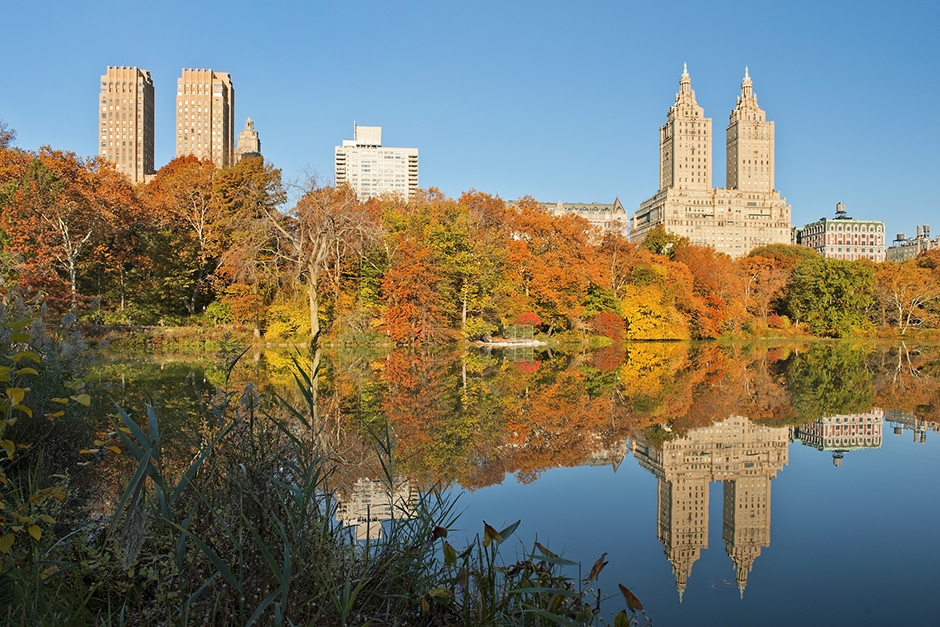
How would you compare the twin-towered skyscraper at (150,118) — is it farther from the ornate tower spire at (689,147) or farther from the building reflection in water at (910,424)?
the building reflection in water at (910,424)

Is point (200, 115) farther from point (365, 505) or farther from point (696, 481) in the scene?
point (365, 505)

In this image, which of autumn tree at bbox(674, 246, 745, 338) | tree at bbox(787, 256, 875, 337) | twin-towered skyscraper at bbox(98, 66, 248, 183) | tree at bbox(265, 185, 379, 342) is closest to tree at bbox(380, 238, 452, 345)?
tree at bbox(265, 185, 379, 342)

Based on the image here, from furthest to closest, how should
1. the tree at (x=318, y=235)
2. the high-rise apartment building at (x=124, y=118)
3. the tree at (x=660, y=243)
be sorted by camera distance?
the high-rise apartment building at (x=124, y=118) < the tree at (x=660, y=243) < the tree at (x=318, y=235)

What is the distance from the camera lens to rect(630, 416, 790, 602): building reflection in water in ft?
12.4

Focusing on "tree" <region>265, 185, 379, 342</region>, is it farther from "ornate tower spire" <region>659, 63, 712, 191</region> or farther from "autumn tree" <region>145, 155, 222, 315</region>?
"ornate tower spire" <region>659, 63, 712, 191</region>

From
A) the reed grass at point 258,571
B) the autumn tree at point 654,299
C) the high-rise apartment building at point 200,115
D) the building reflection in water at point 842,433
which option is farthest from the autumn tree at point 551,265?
the high-rise apartment building at point 200,115

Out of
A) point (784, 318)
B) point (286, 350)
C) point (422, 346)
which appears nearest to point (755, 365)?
point (422, 346)

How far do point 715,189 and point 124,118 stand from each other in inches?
3463

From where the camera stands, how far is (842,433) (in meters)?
7.67

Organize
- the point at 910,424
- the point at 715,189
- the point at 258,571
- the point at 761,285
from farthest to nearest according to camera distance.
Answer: the point at 715,189 < the point at 761,285 < the point at 910,424 < the point at 258,571

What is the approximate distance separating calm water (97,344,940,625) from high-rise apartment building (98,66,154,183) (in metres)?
101

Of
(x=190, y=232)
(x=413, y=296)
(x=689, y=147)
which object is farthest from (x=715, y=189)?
(x=190, y=232)

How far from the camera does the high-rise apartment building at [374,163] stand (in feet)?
356

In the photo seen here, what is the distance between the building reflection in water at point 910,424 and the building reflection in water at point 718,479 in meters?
1.44
